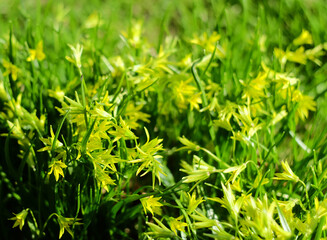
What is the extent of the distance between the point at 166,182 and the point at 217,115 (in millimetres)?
429

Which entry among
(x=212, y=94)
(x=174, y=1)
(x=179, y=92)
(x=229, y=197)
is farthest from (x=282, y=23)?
(x=229, y=197)

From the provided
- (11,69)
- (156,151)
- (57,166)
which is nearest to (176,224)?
(156,151)

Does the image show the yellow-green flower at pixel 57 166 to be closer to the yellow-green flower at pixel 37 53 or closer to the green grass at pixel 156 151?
the green grass at pixel 156 151

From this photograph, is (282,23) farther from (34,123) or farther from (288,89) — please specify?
(34,123)

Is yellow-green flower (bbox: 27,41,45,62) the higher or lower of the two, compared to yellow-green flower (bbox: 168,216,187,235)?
higher

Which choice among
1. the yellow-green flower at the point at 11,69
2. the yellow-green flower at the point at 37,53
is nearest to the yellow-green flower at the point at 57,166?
the yellow-green flower at the point at 11,69

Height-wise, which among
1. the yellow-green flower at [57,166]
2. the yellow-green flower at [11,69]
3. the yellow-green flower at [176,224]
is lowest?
the yellow-green flower at [176,224]

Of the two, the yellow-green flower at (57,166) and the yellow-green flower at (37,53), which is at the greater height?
the yellow-green flower at (37,53)

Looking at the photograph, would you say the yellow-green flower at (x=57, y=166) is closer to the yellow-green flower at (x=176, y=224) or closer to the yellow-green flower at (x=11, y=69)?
the yellow-green flower at (x=176, y=224)

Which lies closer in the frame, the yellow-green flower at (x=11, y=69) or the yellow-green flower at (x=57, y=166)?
the yellow-green flower at (x=57, y=166)

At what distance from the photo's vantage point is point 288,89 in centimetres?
182

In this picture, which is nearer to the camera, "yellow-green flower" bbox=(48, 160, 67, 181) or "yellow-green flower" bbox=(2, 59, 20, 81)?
"yellow-green flower" bbox=(48, 160, 67, 181)

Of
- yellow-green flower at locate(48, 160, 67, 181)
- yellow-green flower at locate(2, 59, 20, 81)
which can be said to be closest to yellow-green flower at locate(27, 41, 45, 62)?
yellow-green flower at locate(2, 59, 20, 81)

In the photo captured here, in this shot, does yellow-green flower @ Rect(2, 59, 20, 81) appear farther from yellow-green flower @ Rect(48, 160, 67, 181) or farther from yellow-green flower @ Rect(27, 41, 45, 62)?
yellow-green flower @ Rect(48, 160, 67, 181)
